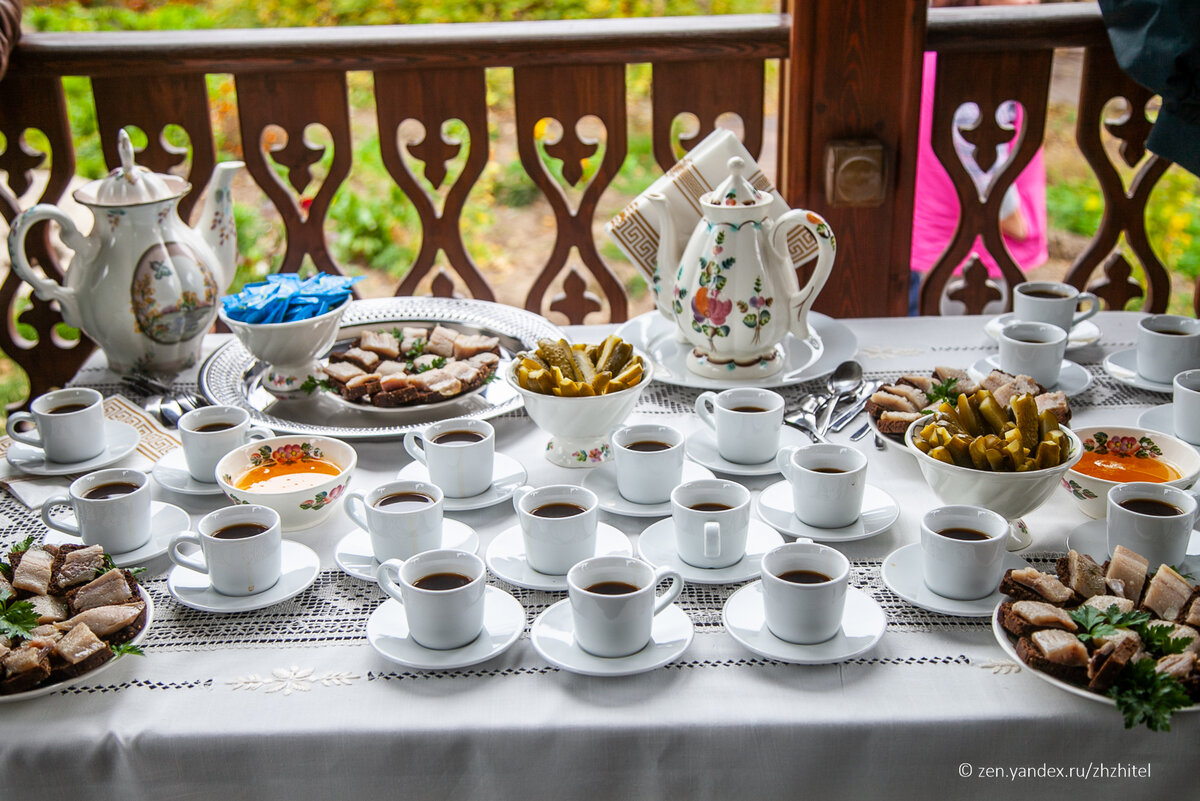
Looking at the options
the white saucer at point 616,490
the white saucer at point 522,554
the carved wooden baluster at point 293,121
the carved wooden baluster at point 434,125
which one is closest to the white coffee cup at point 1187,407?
the white saucer at point 616,490

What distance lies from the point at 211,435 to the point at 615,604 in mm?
649

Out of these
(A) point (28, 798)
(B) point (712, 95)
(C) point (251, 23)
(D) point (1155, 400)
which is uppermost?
(C) point (251, 23)

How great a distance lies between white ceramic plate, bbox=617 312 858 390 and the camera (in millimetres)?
1658

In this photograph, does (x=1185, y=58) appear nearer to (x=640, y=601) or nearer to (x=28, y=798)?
(x=640, y=601)

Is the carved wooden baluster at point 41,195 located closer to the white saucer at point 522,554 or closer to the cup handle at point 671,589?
the white saucer at point 522,554

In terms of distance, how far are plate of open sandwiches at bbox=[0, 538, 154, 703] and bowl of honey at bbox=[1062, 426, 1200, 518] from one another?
103cm

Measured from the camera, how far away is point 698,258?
1617 millimetres

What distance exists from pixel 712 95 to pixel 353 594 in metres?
1.42

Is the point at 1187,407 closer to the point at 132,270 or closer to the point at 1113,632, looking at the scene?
the point at 1113,632

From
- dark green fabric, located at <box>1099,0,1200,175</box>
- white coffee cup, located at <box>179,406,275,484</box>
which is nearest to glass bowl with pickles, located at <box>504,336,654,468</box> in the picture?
white coffee cup, located at <box>179,406,275,484</box>

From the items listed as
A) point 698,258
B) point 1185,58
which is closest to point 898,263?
point 1185,58

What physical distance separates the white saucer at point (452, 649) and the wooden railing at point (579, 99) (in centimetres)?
123

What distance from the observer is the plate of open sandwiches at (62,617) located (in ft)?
3.19

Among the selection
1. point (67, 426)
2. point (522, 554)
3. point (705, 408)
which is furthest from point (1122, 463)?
point (67, 426)
